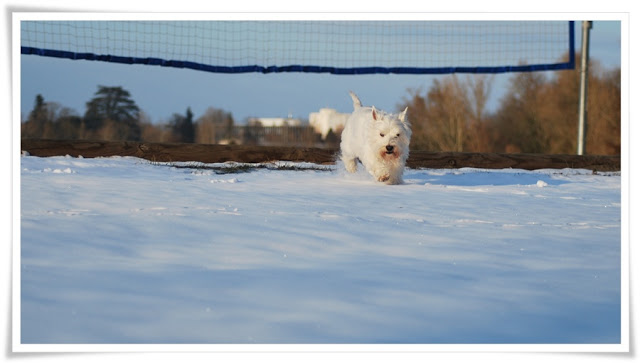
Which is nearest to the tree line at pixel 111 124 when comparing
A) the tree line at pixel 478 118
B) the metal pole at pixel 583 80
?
the tree line at pixel 478 118

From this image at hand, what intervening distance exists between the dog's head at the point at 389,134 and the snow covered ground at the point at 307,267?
3.00 feet

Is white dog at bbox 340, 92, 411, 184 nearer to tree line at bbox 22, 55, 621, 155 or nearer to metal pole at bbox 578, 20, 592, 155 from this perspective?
metal pole at bbox 578, 20, 592, 155

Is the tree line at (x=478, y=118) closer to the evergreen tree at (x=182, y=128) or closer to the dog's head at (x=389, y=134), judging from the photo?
the evergreen tree at (x=182, y=128)

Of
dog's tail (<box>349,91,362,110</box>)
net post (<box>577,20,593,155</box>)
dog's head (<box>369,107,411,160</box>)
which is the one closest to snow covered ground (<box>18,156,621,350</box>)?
dog's head (<box>369,107,411,160</box>)

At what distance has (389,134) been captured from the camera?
7062 mm

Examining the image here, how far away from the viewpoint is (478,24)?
1105 centimetres

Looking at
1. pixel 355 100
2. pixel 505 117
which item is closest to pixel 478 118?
pixel 505 117

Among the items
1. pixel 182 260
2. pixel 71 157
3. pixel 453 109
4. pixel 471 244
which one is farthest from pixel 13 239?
pixel 453 109

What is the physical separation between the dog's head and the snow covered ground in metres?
0.91

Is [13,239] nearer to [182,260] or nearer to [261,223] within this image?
[182,260]

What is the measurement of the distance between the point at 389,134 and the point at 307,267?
12.5 feet

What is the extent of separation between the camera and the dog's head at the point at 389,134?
704cm

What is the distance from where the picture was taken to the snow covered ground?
2.62 metres

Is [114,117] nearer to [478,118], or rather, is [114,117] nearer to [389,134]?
[478,118]
